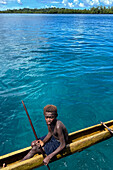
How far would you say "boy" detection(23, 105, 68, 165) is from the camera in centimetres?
329

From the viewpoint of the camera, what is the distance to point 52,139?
155 inches

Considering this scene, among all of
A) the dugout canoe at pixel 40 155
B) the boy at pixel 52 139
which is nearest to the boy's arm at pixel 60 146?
the boy at pixel 52 139

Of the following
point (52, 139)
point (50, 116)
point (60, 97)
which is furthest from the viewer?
point (60, 97)

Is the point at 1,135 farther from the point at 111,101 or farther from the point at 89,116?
the point at 111,101

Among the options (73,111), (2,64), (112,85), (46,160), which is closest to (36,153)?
(46,160)

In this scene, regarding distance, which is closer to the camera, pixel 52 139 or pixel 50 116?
pixel 50 116

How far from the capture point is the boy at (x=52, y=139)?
329 cm

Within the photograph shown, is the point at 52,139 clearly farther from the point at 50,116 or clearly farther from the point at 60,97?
the point at 60,97

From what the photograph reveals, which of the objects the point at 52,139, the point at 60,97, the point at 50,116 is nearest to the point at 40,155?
the point at 52,139

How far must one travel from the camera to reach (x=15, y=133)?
5.54m

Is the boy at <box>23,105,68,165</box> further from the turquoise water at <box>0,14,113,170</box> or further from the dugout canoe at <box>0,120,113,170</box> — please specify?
the turquoise water at <box>0,14,113,170</box>

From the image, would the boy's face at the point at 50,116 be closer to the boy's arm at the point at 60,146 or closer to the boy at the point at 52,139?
the boy at the point at 52,139

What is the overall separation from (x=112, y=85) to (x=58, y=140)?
6.22 metres

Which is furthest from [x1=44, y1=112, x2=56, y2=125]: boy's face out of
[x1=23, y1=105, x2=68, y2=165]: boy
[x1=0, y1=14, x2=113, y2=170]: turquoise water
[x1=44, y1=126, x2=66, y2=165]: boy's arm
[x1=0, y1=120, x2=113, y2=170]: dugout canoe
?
[x1=0, y1=14, x2=113, y2=170]: turquoise water
